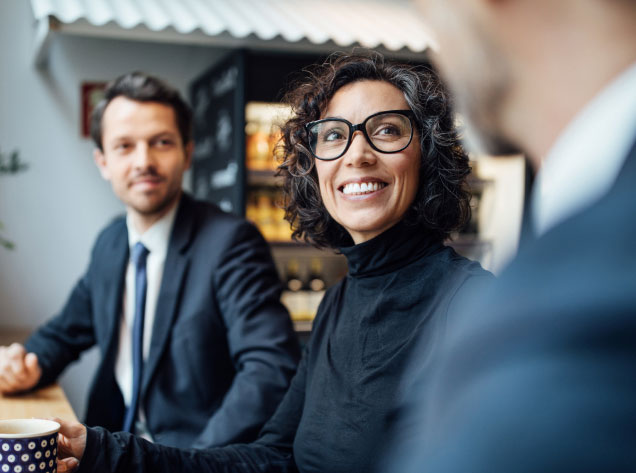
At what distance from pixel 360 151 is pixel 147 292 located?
111 cm

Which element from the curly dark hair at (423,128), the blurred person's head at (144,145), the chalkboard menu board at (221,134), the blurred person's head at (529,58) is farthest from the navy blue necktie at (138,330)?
the blurred person's head at (529,58)

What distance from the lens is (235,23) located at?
11.2ft

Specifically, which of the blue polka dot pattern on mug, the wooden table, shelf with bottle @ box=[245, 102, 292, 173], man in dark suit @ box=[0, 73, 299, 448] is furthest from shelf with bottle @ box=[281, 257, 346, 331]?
the blue polka dot pattern on mug

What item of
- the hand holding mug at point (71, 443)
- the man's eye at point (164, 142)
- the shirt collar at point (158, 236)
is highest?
the man's eye at point (164, 142)

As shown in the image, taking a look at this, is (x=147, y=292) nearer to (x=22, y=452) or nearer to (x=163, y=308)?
(x=163, y=308)

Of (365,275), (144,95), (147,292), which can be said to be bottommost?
(147,292)

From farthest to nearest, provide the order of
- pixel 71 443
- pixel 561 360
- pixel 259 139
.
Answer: pixel 259 139
pixel 71 443
pixel 561 360

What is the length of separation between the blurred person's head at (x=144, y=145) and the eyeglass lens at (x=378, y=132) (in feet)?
3.20

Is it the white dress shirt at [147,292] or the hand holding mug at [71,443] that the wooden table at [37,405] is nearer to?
→ the white dress shirt at [147,292]

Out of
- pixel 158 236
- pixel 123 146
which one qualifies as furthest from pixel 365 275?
pixel 123 146

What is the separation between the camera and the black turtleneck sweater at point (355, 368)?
1.20 meters

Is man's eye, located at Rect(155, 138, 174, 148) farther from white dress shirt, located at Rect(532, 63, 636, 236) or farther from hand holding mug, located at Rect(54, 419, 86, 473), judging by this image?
white dress shirt, located at Rect(532, 63, 636, 236)

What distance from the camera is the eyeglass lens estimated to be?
134cm

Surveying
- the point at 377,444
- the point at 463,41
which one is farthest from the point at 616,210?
the point at 377,444
